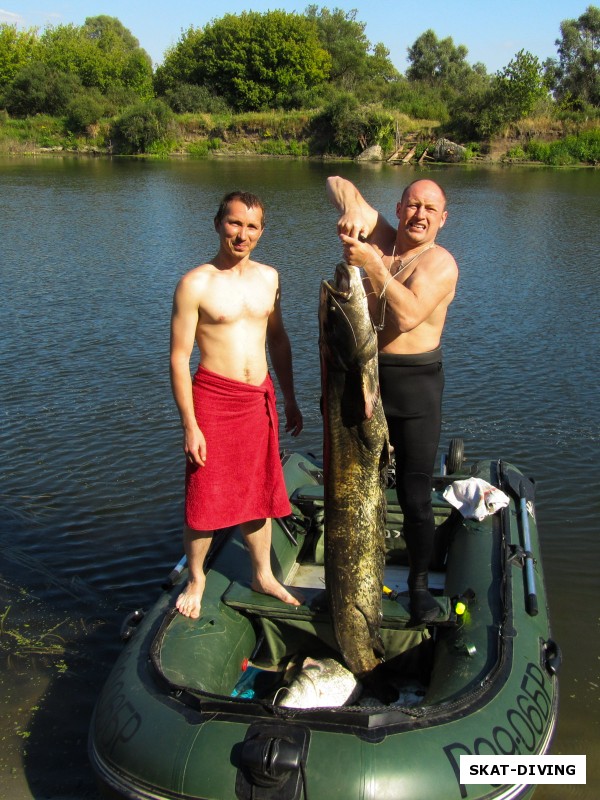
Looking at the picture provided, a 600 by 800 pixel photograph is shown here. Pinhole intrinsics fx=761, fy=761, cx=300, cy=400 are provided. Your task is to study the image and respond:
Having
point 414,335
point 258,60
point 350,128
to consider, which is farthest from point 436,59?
point 414,335

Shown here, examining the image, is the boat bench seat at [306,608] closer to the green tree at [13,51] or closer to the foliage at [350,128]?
the foliage at [350,128]

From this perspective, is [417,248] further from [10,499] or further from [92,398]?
[92,398]

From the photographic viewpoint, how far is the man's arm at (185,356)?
12.4 feet

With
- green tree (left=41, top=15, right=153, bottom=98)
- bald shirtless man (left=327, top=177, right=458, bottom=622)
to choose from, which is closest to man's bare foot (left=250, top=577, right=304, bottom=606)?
bald shirtless man (left=327, top=177, right=458, bottom=622)

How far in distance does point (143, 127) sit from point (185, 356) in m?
50.4

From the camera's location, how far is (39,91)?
196 feet

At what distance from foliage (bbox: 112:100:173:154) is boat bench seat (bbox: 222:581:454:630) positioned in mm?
50363

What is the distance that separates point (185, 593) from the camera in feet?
13.6

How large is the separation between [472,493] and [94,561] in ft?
10.3

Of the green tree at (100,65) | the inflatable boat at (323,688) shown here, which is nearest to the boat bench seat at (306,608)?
the inflatable boat at (323,688)

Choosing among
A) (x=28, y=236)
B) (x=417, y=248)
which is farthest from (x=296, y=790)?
(x=28, y=236)

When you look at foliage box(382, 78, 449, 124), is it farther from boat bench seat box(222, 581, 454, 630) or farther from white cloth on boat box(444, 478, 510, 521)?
boat bench seat box(222, 581, 454, 630)

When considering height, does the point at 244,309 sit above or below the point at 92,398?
above

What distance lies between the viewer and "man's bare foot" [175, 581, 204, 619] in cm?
405
